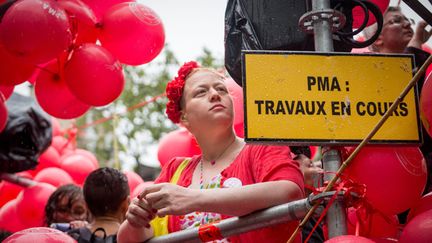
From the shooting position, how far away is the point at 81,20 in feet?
11.6

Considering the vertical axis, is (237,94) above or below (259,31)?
below

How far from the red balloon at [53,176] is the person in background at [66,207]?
3.59 feet

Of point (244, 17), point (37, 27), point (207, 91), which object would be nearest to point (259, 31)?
point (244, 17)

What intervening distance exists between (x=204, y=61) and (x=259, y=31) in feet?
38.6

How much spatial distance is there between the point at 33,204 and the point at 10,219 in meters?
0.34

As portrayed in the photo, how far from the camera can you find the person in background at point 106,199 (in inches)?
134

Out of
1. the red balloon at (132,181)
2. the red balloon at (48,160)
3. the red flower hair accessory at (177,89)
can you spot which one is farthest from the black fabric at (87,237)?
the red balloon at (48,160)

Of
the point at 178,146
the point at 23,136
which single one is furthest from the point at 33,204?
the point at 178,146

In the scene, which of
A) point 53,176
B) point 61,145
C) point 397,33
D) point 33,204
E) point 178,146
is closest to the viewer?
point 397,33

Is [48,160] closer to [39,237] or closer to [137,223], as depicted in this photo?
[39,237]

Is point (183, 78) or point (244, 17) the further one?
point (183, 78)

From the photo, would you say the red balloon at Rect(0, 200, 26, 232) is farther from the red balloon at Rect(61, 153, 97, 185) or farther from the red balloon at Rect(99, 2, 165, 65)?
the red balloon at Rect(99, 2, 165, 65)

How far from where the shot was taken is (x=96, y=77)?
11.3ft

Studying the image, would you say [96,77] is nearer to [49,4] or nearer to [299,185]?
[49,4]
